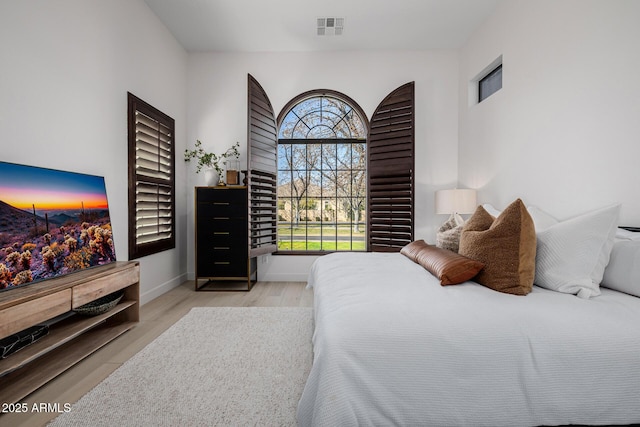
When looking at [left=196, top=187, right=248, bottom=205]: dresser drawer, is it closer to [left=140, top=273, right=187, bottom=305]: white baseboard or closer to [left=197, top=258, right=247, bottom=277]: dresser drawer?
[left=197, top=258, right=247, bottom=277]: dresser drawer

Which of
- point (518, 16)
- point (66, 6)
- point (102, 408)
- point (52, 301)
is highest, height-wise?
point (518, 16)

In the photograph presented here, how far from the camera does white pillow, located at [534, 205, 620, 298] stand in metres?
1.52

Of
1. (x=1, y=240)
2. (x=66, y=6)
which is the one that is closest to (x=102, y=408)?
(x=1, y=240)

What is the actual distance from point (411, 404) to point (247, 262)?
9.59ft

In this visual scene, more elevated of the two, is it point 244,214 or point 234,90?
point 234,90

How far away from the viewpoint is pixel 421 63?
13.6ft

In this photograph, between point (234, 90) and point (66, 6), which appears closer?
point (66, 6)

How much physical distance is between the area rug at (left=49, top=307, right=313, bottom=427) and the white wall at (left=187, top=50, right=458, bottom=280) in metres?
1.83

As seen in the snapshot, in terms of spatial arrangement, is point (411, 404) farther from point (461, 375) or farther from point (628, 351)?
point (628, 351)

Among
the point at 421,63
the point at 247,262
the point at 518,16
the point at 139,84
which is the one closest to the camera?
the point at 518,16

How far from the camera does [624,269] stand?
1.52 m

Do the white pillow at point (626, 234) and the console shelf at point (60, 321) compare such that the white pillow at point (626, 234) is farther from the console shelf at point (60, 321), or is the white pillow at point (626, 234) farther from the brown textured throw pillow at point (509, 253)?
the console shelf at point (60, 321)

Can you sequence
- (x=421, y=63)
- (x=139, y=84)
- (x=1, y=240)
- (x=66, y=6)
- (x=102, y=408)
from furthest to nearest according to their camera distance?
(x=421, y=63) → (x=139, y=84) → (x=66, y=6) → (x=1, y=240) → (x=102, y=408)

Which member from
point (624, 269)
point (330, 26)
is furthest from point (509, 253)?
point (330, 26)
